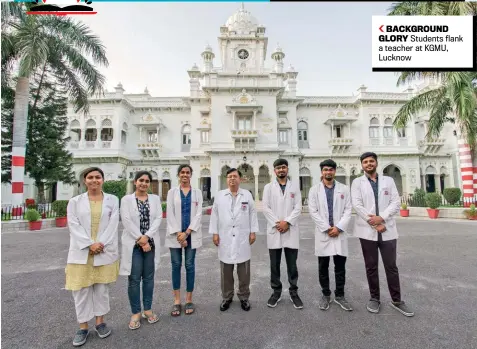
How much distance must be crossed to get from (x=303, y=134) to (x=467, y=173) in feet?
43.5

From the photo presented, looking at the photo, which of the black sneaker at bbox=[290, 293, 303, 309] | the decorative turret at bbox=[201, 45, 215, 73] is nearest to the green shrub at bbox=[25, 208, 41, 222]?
the black sneaker at bbox=[290, 293, 303, 309]

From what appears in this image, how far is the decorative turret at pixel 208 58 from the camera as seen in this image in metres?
23.5

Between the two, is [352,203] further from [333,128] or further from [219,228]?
[333,128]

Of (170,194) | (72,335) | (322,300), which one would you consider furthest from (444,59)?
(72,335)

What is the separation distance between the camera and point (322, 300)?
10.1 feet

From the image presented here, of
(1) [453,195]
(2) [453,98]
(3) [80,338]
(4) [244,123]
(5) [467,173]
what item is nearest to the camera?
(3) [80,338]

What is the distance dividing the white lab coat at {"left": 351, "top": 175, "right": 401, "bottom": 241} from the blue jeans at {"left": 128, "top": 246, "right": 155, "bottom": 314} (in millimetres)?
2706

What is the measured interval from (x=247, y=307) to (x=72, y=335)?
1.96 metres

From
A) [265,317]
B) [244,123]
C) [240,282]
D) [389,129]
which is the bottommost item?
[265,317]

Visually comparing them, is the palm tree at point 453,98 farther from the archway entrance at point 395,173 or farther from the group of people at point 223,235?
the archway entrance at point 395,173

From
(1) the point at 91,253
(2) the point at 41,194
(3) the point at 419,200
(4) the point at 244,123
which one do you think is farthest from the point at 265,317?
(4) the point at 244,123

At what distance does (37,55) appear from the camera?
373 inches

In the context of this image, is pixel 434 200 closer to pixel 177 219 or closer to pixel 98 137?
pixel 177 219

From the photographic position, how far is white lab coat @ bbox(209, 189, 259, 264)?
3.13 metres
